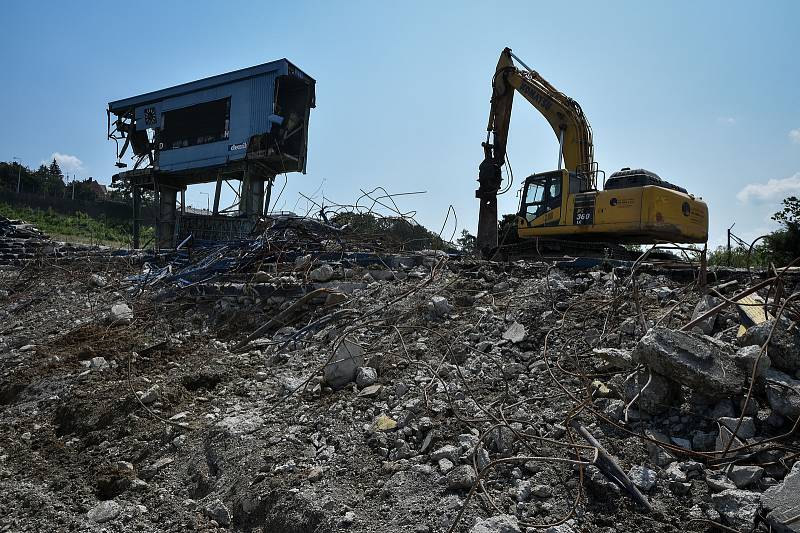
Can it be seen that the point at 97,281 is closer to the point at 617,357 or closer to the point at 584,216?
the point at 617,357

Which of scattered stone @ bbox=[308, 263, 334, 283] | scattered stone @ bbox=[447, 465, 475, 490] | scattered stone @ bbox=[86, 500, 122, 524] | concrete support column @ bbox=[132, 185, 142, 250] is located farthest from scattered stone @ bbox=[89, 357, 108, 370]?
concrete support column @ bbox=[132, 185, 142, 250]

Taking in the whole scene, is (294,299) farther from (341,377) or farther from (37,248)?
(37,248)

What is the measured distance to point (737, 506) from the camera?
2223mm

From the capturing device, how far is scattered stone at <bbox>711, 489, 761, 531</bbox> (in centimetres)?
217

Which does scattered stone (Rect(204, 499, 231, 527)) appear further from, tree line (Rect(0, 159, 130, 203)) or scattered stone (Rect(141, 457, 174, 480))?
tree line (Rect(0, 159, 130, 203))

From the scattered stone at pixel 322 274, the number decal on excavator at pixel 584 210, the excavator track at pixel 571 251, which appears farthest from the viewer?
the excavator track at pixel 571 251

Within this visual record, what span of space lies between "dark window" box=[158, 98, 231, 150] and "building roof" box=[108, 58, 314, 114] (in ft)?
1.64

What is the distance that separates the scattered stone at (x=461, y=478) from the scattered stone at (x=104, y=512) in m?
1.91

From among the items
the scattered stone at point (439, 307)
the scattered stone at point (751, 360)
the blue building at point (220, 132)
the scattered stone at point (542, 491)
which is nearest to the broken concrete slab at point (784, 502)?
the scattered stone at point (751, 360)

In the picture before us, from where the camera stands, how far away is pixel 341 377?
3893 millimetres

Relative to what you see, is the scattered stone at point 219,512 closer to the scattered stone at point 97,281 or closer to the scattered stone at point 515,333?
the scattered stone at point 515,333

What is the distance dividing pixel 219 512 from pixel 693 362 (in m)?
2.59

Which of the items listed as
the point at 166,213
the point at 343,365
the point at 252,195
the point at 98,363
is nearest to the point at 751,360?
the point at 343,365

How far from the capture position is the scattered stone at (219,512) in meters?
2.87
